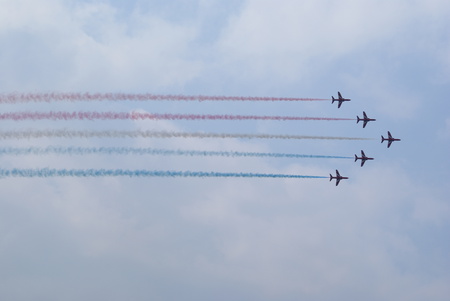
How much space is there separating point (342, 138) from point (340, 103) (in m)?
18.2

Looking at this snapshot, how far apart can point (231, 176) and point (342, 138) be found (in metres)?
19.2

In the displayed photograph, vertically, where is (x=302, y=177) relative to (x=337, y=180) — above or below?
below

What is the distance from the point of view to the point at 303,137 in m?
86.5

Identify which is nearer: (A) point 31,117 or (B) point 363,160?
(A) point 31,117

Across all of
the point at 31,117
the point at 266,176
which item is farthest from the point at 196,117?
the point at 31,117

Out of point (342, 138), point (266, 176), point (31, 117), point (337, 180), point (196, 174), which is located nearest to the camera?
point (31, 117)

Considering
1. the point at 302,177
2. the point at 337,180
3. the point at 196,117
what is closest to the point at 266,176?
the point at 302,177

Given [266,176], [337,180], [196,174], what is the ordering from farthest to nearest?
1. [337,180]
2. [266,176]
3. [196,174]

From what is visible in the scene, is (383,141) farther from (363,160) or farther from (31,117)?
(31,117)

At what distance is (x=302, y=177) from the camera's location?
85375 mm

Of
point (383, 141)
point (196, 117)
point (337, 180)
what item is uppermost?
point (383, 141)

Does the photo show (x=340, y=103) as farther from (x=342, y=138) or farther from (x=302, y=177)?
(x=302, y=177)

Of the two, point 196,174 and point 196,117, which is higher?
point 196,117


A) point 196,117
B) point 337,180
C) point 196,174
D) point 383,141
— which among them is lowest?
point 196,174
